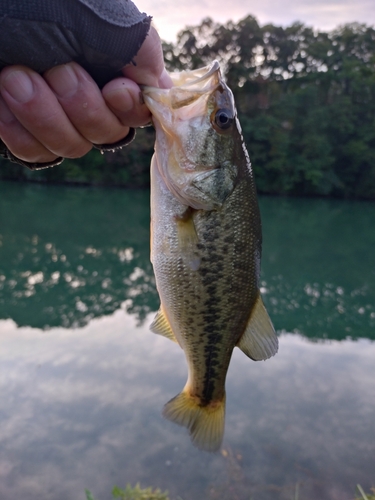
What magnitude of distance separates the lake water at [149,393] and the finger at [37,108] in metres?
4.56

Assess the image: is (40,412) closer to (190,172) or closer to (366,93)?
(190,172)

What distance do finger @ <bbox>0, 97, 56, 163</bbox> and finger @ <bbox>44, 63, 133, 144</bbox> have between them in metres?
0.20

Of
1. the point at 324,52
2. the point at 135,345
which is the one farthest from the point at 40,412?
the point at 324,52

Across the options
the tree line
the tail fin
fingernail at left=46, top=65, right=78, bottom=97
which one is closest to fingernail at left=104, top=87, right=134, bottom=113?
fingernail at left=46, top=65, right=78, bottom=97

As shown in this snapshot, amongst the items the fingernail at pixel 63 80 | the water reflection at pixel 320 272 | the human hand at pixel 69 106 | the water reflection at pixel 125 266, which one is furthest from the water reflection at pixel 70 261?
the fingernail at pixel 63 80

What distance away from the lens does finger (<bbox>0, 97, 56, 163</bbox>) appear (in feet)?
5.75

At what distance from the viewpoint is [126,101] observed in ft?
6.09

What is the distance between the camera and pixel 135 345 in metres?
8.91

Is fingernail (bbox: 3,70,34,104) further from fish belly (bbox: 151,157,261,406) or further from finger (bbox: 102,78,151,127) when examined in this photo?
fish belly (bbox: 151,157,261,406)

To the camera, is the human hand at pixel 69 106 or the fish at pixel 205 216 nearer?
the human hand at pixel 69 106

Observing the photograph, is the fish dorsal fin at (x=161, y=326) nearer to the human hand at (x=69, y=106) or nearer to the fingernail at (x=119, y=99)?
the human hand at (x=69, y=106)

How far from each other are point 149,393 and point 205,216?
568 cm

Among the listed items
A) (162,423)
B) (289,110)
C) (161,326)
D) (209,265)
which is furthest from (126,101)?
(289,110)

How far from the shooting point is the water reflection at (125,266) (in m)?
11.4
